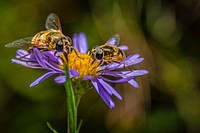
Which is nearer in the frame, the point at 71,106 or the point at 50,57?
the point at 71,106

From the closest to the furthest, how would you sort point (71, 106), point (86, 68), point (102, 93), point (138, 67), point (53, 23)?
point (71, 106)
point (102, 93)
point (86, 68)
point (53, 23)
point (138, 67)

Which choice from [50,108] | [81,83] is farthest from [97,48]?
[50,108]

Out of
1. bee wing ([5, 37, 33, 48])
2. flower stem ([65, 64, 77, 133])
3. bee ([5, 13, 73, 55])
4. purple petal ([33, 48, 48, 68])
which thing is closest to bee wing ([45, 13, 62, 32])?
bee ([5, 13, 73, 55])

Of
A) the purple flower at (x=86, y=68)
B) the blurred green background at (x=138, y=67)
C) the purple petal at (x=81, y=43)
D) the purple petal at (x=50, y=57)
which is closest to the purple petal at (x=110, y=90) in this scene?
the purple flower at (x=86, y=68)

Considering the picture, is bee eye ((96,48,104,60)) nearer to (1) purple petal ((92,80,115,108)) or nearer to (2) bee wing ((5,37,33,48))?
(1) purple petal ((92,80,115,108))

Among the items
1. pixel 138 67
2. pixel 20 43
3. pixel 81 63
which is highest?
pixel 20 43

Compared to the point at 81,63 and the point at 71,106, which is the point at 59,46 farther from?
the point at 71,106

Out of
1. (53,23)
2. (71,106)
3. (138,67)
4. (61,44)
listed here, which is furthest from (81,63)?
(138,67)
